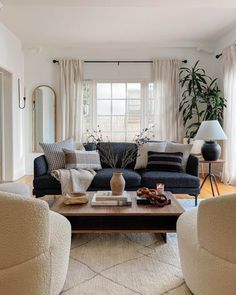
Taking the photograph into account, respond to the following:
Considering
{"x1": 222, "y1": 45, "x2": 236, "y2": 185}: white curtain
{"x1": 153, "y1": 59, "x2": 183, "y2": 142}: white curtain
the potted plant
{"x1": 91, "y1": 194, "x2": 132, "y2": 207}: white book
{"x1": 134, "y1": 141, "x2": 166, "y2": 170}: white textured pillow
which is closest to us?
{"x1": 91, "y1": 194, "x2": 132, "y2": 207}: white book

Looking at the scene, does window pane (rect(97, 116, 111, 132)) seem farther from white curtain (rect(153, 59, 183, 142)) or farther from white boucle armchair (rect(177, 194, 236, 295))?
white boucle armchair (rect(177, 194, 236, 295))

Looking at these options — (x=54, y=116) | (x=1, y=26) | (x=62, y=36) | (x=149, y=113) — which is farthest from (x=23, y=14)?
(x=149, y=113)

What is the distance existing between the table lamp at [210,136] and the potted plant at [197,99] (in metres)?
1.40

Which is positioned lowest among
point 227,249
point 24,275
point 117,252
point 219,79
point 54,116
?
point 117,252

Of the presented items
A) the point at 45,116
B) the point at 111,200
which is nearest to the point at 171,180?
the point at 111,200

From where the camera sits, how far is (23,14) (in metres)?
4.60

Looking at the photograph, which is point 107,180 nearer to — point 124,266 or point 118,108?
point 124,266

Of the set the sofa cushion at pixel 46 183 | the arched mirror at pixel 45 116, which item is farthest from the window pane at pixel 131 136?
the sofa cushion at pixel 46 183

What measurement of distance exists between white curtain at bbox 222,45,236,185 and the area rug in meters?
2.84

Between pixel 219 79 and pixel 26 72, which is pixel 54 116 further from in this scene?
pixel 219 79

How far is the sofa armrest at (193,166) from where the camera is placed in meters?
3.89

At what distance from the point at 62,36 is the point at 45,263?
505 centimetres

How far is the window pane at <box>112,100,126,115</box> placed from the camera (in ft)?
20.9

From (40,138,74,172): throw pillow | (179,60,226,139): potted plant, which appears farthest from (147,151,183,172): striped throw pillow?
(179,60,226,139): potted plant
